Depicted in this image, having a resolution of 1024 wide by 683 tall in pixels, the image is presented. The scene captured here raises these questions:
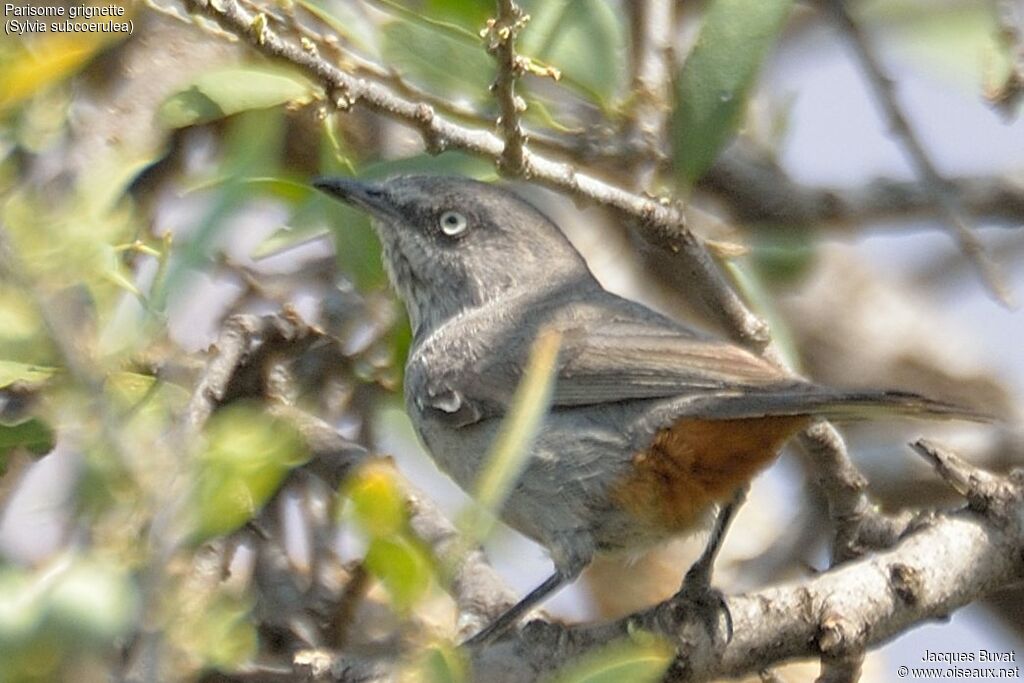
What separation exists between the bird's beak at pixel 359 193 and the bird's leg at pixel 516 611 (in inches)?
44.5

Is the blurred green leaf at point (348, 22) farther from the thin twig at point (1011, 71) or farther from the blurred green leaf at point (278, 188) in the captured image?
the thin twig at point (1011, 71)

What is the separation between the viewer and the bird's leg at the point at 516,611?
333 cm

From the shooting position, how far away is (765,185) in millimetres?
4840

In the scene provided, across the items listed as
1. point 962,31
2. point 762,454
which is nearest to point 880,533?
point 762,454

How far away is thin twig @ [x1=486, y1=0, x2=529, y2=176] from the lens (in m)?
2.91

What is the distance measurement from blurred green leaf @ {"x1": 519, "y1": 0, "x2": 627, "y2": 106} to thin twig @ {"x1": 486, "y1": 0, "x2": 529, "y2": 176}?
2.56 ft

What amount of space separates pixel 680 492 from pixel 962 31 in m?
2.39

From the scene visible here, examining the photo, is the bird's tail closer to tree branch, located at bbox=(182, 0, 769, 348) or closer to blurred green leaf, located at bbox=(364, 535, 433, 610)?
tree branch, located at bbox=(182, 0, 769, 348)

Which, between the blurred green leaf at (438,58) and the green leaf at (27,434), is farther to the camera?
the blurred green leaf at (438,58)

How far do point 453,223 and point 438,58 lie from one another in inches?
37.6

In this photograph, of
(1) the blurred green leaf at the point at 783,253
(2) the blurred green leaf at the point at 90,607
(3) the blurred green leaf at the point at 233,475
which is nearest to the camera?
(2) the blurred green leaf at the point at 90,607

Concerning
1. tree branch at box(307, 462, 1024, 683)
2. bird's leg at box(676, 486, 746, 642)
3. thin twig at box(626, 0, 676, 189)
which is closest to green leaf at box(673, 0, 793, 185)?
thin twig at box(626, 0, 676, 189)

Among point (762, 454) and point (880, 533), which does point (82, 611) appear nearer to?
point (762, 454)

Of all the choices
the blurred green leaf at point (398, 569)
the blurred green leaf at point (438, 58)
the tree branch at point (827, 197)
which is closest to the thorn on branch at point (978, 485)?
the tree branch at point (827, 197)
